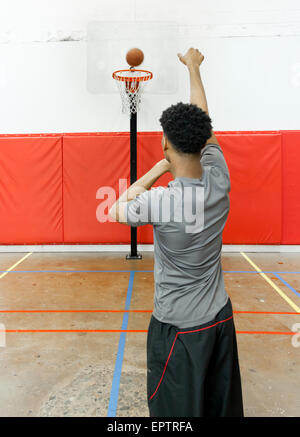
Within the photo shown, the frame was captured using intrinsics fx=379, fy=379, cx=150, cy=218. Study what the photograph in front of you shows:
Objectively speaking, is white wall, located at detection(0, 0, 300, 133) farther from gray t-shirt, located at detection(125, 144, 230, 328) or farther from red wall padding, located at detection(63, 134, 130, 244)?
gray t-shirt, located at detection(125, 144, 230, 328)

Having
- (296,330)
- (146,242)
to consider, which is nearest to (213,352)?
(296,330)

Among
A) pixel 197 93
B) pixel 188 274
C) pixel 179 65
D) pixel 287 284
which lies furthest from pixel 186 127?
pixel 179 65

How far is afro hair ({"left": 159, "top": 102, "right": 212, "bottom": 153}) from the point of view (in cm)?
145

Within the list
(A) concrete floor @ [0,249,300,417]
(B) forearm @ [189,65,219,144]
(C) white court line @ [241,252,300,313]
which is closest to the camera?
(B) forearm @ [189,65,219,144]

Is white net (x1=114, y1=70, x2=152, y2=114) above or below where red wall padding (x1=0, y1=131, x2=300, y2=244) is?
above

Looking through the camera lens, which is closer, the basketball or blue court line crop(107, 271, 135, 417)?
blue court line crop(107, 271, 135, 417)

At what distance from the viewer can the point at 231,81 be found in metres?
7.88

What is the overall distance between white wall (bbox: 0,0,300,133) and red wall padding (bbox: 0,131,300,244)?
0.46m

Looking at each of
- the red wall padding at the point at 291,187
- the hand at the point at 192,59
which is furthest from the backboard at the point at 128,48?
the hand at the point at 192,59

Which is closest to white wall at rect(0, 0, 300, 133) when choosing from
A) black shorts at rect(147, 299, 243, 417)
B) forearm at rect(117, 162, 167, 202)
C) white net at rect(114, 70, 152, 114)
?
white net at rect(114, 70, 152, 114)

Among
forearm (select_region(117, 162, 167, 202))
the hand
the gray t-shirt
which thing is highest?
the hand

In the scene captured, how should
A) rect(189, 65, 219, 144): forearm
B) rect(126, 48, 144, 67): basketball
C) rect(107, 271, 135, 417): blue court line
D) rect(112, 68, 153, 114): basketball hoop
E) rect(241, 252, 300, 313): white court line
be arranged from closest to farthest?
1. rect(189, 65, 219, 144): forearm
2. rect(107, 271, 135, 417): blue court line
3. rect(241, 252, 300, 313): white court line
4. rect(126, 48, 144, 67): basketball
5. rect(112, 68, 153, 114): basketball hoop

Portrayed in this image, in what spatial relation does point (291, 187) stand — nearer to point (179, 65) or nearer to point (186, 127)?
point (179, 65)

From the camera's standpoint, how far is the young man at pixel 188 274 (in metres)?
1.49
